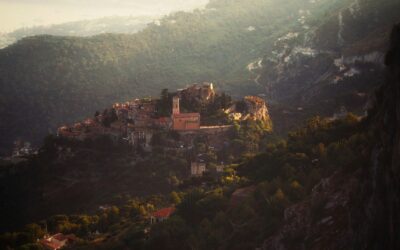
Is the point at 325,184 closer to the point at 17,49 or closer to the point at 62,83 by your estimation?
the point at 62,83

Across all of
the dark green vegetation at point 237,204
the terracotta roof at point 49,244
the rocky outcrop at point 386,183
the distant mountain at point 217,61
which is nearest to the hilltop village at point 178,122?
the distant mountain at point 217,61

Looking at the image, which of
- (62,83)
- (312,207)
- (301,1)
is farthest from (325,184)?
(301,1)

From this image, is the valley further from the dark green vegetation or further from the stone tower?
the stone tower

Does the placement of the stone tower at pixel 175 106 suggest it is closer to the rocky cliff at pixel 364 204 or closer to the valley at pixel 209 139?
the valley at pixel 209 139

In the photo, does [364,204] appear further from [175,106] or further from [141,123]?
[175,106]

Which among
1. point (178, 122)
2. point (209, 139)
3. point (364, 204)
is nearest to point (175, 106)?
point (178, 122)
